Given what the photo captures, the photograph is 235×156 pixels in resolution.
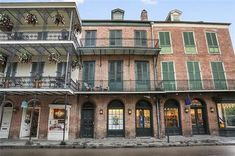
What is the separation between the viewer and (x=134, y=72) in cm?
1452

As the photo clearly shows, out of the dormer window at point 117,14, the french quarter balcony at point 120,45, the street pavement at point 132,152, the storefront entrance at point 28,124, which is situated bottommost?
the street pavement at point 132,152

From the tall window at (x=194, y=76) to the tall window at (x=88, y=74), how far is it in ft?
27.1

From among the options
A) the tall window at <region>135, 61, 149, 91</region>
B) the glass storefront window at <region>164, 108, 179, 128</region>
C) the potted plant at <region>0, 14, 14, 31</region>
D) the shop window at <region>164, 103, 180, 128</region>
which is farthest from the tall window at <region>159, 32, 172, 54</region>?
the potted plant at <region>0, 14, 14, 31</region>

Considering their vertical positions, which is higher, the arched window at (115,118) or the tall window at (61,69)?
the tall window at (61,69)

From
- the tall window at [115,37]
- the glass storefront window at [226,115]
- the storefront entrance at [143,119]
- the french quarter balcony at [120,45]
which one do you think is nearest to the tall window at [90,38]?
the french quarter balcony at [120,45]

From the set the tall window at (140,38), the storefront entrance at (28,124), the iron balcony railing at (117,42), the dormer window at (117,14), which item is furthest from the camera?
the dormer window at (117,14)

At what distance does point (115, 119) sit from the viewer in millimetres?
13820

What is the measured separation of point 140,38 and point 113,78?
4.56 meters

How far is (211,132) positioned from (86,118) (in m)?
10.1

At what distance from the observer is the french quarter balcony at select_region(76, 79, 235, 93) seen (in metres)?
13.8

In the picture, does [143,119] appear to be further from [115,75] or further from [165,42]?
[165,42]

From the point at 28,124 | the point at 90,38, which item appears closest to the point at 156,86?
the point at 90,38

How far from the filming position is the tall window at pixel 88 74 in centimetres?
1403

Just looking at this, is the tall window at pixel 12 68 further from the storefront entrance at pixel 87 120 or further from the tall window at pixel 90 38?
the storefront entrance at pixel 87 120
